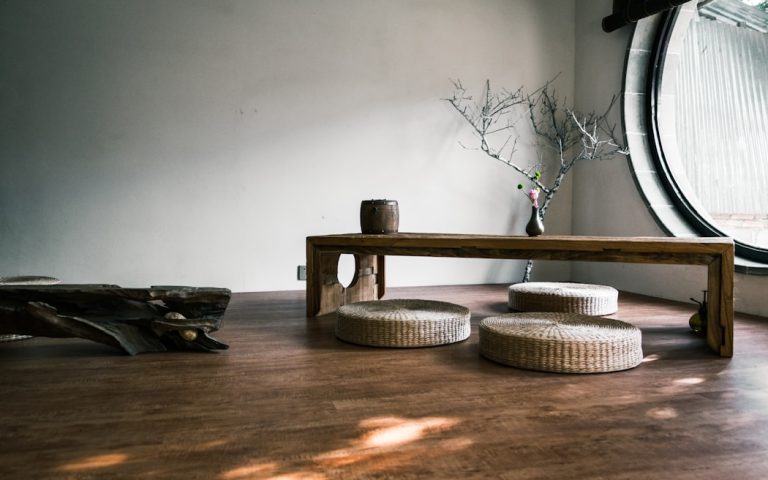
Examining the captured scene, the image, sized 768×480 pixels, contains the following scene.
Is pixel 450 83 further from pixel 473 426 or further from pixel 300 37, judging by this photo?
pixel 473 426

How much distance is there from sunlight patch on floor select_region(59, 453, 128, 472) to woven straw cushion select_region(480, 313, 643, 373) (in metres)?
1.46

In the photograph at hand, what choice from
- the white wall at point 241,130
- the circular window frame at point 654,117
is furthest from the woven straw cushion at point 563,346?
the white wall at point 241,130

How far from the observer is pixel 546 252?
9.44 feet

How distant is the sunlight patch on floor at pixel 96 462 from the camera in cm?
144

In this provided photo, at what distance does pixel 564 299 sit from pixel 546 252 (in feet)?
2.43

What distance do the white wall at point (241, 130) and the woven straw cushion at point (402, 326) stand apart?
2076mm

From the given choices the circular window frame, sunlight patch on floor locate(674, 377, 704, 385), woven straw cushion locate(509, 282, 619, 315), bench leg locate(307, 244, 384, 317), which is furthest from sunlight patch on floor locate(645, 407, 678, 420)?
the circular window frame

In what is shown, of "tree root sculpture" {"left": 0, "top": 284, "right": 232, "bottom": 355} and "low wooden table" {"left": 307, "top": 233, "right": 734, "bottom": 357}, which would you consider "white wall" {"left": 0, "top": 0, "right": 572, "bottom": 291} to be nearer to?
"low wooden table" {"left": 307, "top": 233, "right": 734, "bottom": 357}

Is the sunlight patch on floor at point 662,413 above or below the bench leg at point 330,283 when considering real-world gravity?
below

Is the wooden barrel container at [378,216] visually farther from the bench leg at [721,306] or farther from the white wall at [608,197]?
the white wall at [608,197]

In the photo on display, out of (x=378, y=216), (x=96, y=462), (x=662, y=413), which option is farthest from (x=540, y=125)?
(x=96, y=462)

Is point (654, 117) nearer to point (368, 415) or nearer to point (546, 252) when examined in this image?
point (546, 252)

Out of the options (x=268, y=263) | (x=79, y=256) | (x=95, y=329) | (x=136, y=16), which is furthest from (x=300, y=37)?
(x=95, y=329)

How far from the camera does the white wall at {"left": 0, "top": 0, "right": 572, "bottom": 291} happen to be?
4.42m
